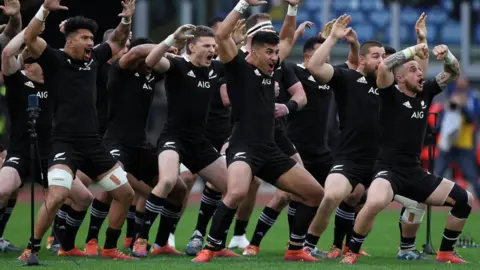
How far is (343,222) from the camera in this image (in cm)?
1526

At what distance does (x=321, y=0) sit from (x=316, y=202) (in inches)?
651

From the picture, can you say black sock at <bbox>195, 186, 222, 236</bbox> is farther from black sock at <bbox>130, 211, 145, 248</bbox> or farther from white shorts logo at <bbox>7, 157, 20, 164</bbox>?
white shorts logo at <bbox>7, 157, 20, 164</bbox>

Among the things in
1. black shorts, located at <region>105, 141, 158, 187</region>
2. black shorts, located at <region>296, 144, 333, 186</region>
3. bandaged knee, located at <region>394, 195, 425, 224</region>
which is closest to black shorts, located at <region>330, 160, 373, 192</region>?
bandaged knee, located at <region>394, 195, 425, 224</region>

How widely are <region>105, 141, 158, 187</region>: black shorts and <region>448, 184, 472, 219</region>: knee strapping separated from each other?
3.89m

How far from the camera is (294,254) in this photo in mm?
14211

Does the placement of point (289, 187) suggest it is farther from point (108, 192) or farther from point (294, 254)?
point (108, 192)

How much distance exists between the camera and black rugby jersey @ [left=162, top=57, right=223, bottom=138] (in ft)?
48.6

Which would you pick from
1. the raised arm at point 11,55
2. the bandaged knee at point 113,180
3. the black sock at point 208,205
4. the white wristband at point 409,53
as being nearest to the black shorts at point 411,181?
the white wristband at point 409,53

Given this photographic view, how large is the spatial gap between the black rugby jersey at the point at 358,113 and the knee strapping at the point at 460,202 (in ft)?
4.21

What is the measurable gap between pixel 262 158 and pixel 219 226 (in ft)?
3.13

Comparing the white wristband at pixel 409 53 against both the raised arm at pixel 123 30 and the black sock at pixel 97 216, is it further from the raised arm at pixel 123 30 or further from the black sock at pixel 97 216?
the black sock at pixel 97 216

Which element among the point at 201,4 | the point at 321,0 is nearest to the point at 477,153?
the point at 321,0

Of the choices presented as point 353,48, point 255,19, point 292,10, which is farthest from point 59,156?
point 353,48

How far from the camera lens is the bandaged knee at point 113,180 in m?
14.0
